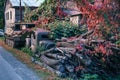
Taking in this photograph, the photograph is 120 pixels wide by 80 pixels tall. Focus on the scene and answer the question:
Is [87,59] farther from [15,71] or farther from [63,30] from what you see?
[63,30]

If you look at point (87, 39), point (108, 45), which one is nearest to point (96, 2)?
point (108, 45)

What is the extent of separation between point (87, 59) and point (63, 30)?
20.5ft

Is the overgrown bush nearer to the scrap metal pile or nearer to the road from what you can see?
the road

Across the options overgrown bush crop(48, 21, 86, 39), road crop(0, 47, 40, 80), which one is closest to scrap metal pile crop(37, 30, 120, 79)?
road crop(0, 47, 40, 80)

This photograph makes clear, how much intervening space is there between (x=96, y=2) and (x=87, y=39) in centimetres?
388

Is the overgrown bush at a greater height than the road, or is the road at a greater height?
the overgrown bush

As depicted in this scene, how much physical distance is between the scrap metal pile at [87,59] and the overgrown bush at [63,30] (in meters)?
4.46

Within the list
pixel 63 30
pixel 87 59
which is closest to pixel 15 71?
pixel 87 59

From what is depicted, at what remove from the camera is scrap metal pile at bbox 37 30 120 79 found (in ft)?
38.2

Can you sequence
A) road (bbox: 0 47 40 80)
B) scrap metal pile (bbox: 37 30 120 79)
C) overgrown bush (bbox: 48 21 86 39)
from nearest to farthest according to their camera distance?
road (bbox: 0 47 40 80) → scrap metal pile (bbox: 37 30 120 79) → overgrown bush (bbox: 48 21 86 39)

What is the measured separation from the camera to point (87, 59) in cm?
1177

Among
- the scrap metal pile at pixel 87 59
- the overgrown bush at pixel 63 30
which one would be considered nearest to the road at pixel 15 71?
the scrap metal pile at pixel 87 59

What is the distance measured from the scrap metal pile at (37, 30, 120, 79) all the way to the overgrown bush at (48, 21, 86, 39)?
14.6 feet

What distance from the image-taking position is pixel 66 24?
1855cm
